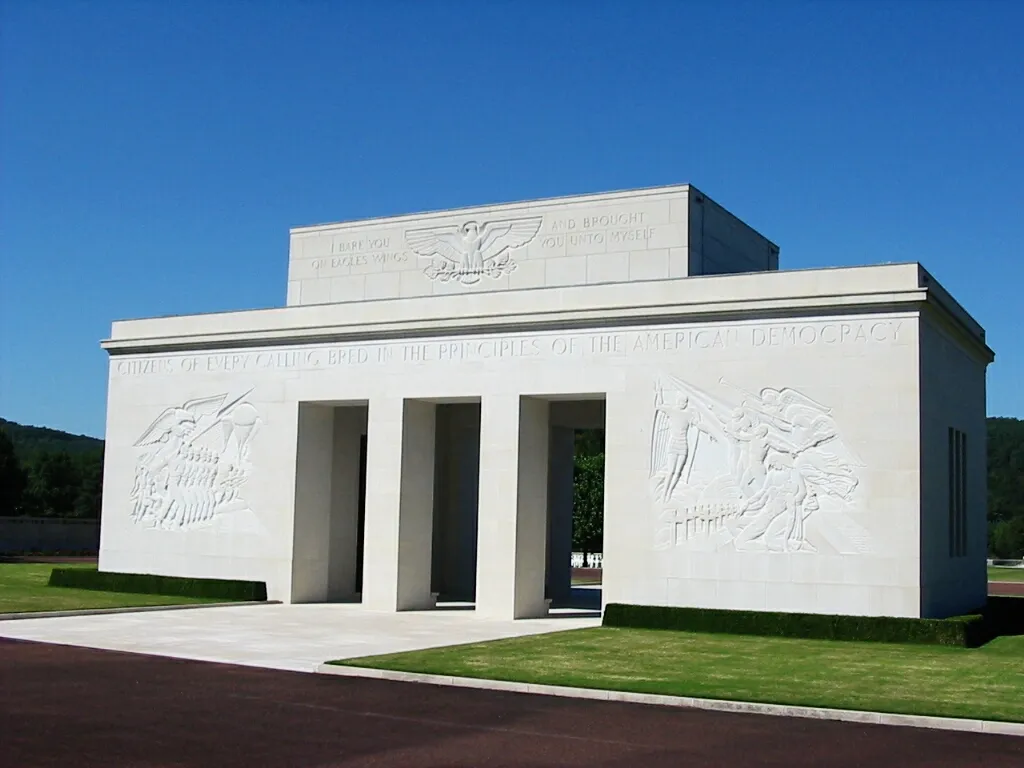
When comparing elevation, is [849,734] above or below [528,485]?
below

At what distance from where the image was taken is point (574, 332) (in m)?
29.8

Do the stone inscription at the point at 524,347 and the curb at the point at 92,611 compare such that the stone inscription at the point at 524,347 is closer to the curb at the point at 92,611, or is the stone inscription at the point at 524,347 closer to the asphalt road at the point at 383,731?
the curb at the point at 92,611

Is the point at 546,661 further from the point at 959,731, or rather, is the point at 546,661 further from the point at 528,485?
the point at 528,485

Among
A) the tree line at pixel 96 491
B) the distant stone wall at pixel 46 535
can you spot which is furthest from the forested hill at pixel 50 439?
the distant stone wall at pixel 46 535

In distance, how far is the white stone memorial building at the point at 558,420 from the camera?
2617 cm

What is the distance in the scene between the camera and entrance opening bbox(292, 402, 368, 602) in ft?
110

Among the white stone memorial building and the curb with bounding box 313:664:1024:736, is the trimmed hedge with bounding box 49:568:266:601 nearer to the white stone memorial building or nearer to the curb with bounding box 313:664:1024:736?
the white stone memorial building

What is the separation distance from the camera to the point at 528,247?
108 feet

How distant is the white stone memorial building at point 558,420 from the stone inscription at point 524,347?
59 mm

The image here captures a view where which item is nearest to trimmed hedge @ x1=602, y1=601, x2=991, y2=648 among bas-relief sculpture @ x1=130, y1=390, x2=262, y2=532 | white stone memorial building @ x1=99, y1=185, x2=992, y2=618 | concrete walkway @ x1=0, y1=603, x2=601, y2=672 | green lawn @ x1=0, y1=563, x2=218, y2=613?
white stone memorial building @ x1=99, y1=185, x2=992, y2=618

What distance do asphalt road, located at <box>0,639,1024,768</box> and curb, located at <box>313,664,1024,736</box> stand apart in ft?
1.10

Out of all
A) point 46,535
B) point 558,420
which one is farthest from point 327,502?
point 46,535

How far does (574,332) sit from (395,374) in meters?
5.41

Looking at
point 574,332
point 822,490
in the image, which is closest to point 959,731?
point 822,490
